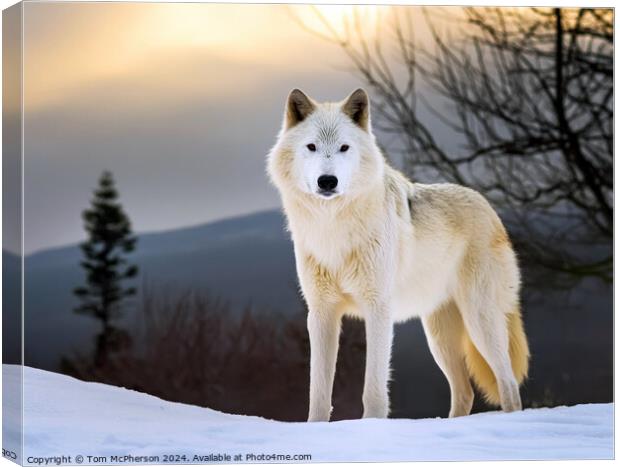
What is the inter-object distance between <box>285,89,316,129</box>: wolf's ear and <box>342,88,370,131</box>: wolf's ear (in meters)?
0.22

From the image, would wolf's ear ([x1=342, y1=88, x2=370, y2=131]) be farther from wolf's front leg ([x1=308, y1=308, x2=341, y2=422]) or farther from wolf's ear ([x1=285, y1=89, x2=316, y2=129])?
wolf's front leg ([x1=308, y1=308, x2=341, y2=422])

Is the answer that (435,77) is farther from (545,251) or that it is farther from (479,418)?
(479,418)

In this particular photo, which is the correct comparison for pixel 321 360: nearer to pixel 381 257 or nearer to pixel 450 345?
pixel 381 257

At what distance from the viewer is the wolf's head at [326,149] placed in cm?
616

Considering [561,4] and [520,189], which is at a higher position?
[561,4]

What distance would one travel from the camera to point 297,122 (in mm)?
6441

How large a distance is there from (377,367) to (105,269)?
2.03 meters

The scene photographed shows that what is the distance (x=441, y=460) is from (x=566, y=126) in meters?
2.77

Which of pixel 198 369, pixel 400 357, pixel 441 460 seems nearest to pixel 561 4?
pixel 400 357

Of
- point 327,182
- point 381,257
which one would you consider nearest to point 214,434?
point 381,257

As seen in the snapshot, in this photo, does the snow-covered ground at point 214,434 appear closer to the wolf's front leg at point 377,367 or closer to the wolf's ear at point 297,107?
the wolf's front leg at point 377,367

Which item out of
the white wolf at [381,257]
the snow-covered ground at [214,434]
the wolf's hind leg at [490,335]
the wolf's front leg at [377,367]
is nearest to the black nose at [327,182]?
the white wolf at [381,257]

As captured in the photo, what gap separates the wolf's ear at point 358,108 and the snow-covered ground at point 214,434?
6.25 ft

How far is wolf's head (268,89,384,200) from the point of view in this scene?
6164 mm
